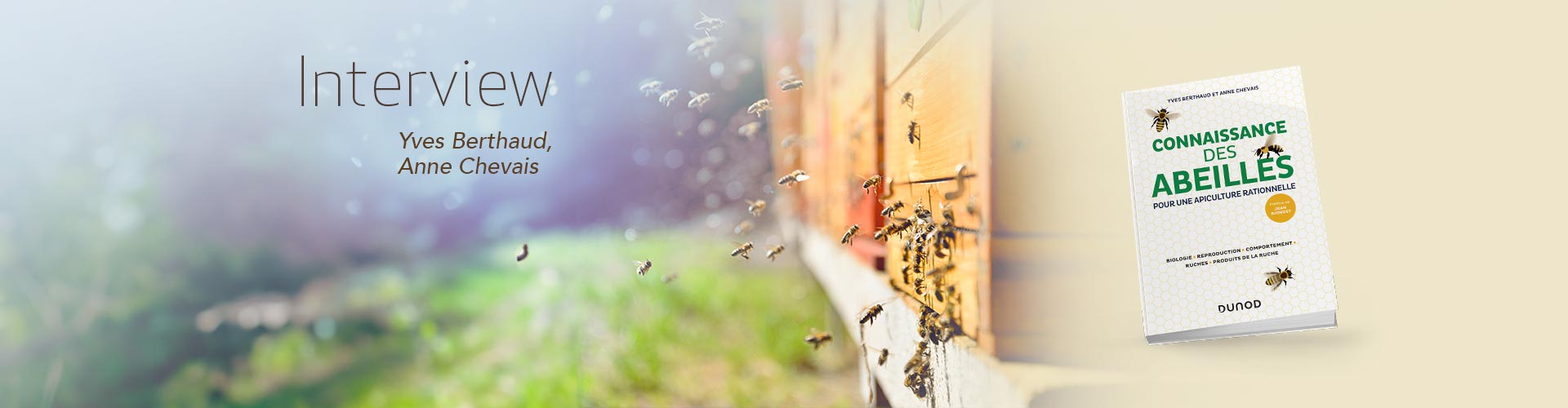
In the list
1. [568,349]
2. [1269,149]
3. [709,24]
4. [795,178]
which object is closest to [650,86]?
[709,24]

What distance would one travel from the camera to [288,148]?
6598 millimetres

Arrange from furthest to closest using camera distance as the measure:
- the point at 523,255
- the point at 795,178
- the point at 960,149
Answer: the point at 523,255 → the point at 795,178 → the point at 960,149

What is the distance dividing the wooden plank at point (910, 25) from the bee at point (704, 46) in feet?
2.05

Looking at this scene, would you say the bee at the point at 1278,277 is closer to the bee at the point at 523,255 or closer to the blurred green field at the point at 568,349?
the bee at the point at 523,255

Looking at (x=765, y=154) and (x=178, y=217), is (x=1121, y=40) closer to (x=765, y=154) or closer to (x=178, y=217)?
(x=178, y=217)

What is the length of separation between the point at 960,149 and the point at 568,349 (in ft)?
13.5

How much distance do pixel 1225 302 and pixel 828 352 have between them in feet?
14.1

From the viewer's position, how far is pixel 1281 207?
1312mm

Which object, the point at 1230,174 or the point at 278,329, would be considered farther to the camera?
the point at 278,329

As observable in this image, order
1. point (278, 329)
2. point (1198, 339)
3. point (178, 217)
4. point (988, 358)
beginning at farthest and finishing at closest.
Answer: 1. point (278, 329)
2. point (178, 217)
3. point (988, 358)
4. point (1198, 339)

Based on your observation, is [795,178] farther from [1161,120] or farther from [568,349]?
[568,349]

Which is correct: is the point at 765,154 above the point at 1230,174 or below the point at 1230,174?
above

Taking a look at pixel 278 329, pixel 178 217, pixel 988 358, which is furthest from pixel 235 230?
pixel 988 358

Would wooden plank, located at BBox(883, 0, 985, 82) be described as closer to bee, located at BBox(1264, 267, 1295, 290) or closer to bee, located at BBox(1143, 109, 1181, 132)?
bee, located at BBox(1143, 109, 1181, 132)
